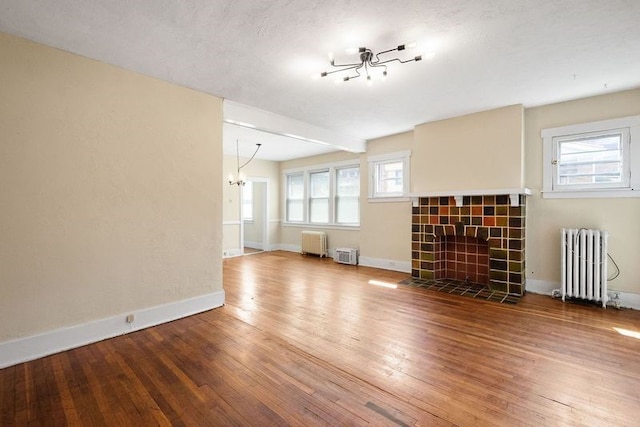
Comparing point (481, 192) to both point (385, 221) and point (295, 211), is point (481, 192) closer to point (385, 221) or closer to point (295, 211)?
point (385, 221)

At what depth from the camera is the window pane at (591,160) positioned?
142 inches

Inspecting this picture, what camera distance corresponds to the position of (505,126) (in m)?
4.10

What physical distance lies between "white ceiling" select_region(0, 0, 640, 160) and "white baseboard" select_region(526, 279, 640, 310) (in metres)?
2.49

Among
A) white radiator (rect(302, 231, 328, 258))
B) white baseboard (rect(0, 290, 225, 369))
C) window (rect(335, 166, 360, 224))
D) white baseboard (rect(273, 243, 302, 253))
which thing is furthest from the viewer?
white baseboard (rect(273, 243, 302, 253))

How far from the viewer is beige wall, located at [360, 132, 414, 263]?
5516mm

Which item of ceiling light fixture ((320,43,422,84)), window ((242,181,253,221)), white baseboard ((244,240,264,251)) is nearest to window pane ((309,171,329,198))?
white baseboard ((244,240,264,251))

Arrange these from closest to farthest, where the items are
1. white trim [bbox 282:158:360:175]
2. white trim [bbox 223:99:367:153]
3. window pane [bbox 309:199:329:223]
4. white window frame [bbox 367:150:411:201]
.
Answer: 1. white trim [bbox 223:99:367:153]
2. white window frame [bbox 367:150:411:201]
3. white trim [bbox 282:158:360:175]
4. window pane [bbox 309:199:329:223]

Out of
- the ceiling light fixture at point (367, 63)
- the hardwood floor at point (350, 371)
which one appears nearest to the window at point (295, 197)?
the hardwood floor at point (350, 371)

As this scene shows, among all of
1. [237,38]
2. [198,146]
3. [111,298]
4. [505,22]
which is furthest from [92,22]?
[505,22]

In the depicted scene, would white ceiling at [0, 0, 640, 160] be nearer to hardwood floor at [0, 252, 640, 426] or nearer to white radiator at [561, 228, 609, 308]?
white radiator at [561, 228, 609, 308]

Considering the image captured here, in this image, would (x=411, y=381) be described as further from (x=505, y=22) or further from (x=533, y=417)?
(x=505, y=22)

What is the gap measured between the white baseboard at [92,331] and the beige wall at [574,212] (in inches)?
180

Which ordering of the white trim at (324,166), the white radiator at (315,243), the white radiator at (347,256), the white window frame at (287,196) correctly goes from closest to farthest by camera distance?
the white radiator at (347,256) → the white trim at (324,166) → the white radiator at (315,243) → the white window frame at (287,196)

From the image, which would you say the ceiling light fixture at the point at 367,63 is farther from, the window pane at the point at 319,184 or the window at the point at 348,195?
the window pane at the point at 319,184
